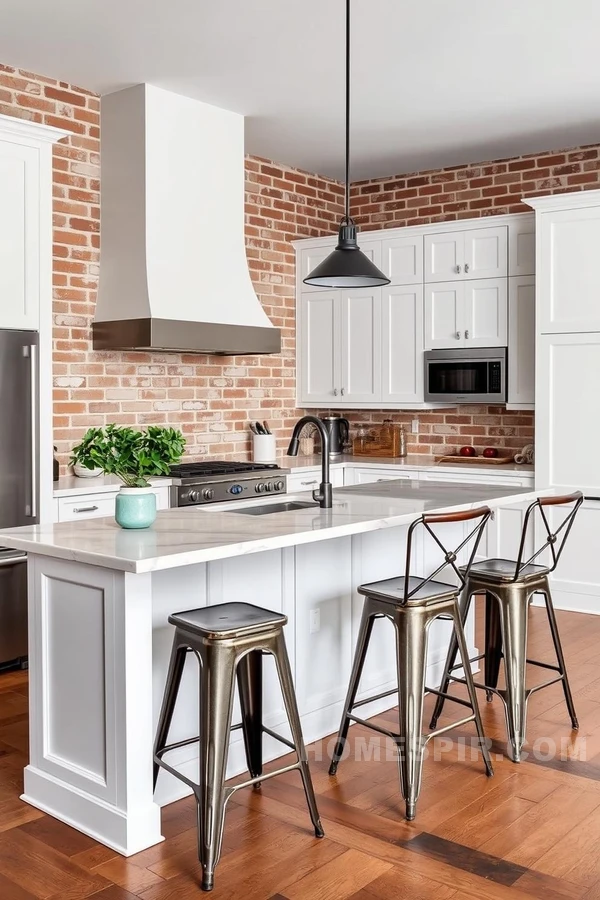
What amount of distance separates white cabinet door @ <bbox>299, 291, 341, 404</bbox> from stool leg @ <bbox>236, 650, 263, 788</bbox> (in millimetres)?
3865

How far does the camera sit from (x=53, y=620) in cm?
288

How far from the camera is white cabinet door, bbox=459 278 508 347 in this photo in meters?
5.95

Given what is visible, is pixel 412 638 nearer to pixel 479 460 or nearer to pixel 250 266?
pixel 479 460

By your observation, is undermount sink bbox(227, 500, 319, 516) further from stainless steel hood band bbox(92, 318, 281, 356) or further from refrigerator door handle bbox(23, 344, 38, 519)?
stainless steel hood band bbox(92, 318, 281, 356)

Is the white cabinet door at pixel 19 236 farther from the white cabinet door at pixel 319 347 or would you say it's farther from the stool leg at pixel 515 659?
the white cabinet door at pixel 319 347

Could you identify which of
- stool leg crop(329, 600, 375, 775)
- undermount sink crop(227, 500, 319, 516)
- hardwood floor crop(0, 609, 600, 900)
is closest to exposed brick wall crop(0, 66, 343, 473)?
undermount sink crop(227, 500, 319, 516)

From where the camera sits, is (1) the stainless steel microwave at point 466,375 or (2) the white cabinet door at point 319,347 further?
(2) the white cabinet door at point 319,347

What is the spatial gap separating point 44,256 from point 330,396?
9.25 ft

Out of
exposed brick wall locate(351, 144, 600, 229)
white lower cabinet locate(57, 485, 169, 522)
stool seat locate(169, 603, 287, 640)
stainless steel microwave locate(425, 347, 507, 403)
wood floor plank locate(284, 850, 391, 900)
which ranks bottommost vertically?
wood floor plank locate(284, 850, 391, 900)

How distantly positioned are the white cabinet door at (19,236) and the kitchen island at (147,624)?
155 cm

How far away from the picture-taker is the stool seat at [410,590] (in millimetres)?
3021

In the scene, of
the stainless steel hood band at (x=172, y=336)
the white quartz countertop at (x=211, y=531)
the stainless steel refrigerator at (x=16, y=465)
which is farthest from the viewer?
the stainless steel hood band at (x=172, y=336)

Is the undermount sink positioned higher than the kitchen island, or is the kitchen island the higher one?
the undermount sink

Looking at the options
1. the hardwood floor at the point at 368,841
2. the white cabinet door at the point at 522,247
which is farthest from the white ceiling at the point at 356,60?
the hardwood floor at the point at 368,841
